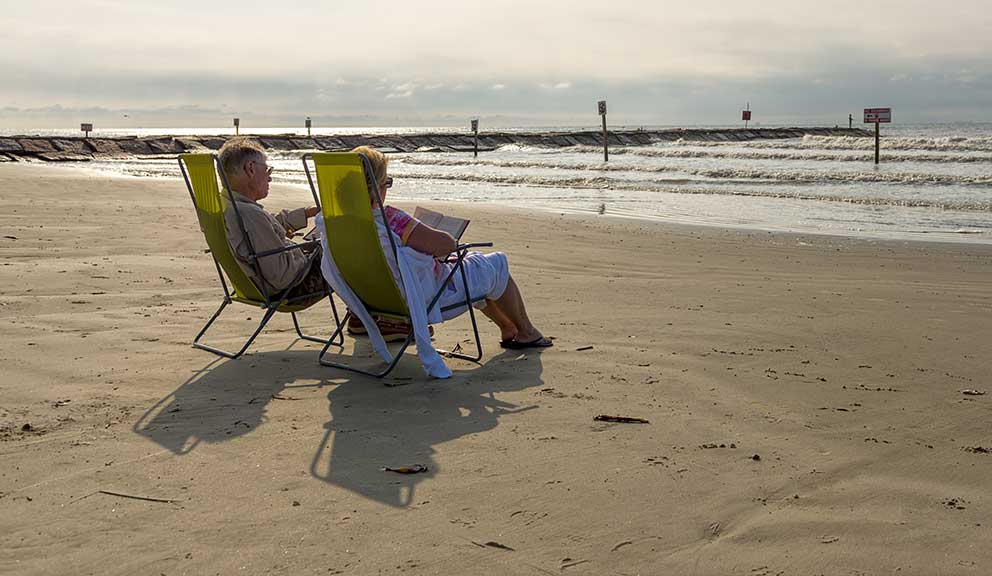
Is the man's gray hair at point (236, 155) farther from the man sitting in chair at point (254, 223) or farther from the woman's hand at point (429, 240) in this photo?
the woman's hand at point (429, 240)

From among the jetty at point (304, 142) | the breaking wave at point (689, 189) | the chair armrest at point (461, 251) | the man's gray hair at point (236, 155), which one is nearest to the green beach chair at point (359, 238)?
the chair armrest at point (461, 251)

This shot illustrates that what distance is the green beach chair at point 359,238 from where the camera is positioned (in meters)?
4.25

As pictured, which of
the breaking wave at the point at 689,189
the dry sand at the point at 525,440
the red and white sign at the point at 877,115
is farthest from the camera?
the red and white sign at the point at 877,115

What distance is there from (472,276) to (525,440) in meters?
1.42

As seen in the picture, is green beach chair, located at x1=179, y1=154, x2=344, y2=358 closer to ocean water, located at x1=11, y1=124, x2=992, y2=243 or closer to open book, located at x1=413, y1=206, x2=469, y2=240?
open book, located at x1=413, y1=206, x2=469, y2=240

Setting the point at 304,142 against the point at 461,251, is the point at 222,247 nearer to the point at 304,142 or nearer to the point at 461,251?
the point at 461,251

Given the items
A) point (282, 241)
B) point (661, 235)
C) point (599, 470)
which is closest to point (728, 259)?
point (661, 235)

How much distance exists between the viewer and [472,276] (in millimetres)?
4805

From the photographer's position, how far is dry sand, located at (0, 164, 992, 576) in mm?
2646

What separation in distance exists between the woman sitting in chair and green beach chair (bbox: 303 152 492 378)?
0.23ft

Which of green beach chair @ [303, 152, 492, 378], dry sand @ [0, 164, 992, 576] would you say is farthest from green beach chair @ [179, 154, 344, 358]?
green beach chair @ [303, 152, 492, 378]

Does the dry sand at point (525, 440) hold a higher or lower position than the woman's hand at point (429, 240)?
lower

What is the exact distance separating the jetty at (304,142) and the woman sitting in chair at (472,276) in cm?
2606

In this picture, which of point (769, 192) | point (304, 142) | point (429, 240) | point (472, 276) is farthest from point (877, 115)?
point (429, 240)
